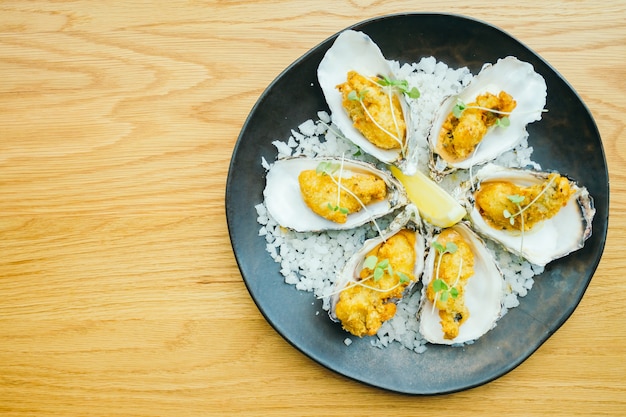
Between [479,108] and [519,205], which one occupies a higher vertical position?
[479,108]

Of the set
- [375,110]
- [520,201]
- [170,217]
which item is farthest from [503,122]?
[170,217]

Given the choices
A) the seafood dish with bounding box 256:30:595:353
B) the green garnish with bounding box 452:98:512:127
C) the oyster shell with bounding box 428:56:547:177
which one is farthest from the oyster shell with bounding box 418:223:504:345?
the green garnish with bounding box 452:98:512:127

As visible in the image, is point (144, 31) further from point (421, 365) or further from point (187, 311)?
point (421, 365)

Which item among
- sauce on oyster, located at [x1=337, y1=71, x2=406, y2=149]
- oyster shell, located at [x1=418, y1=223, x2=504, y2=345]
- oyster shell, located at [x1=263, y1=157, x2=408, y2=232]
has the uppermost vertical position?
sauce on oyster, located at [x1=337, y1=71, x2=406, y2=149]

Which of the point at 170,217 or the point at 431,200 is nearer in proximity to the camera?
the point at 431,200

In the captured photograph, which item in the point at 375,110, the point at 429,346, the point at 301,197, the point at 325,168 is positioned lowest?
the point at 429,346

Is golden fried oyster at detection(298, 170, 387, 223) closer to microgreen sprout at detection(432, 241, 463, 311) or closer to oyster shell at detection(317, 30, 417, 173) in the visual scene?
oyster shell at detection(317, 30, 417, 173)

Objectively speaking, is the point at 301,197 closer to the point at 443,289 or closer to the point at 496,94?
the point at 443,289
